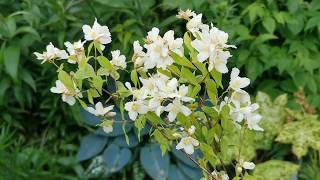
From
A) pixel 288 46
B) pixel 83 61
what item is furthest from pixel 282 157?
pixel 83 61

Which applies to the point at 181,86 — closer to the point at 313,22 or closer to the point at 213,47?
the point at 213,47

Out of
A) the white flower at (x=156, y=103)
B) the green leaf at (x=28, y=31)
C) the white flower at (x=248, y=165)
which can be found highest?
the white flower at (x=156, y=103)

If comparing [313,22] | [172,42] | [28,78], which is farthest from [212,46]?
[28,78]

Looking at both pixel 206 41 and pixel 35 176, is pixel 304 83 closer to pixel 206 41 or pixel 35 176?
pixel 35 176

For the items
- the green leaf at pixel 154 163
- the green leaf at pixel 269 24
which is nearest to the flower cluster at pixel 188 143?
the green leaf at pixel 154 163

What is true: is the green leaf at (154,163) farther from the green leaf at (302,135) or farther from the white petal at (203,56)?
the white petal at (203,56)

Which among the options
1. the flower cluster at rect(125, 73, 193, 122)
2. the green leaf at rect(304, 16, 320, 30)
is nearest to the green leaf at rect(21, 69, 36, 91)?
the green leaf at rect(304, 16, 320, 30)

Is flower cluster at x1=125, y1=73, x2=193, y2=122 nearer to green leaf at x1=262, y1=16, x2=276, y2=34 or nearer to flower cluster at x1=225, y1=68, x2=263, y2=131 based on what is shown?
flower cluster at x1=225, y1=68, x2=263, y2=131

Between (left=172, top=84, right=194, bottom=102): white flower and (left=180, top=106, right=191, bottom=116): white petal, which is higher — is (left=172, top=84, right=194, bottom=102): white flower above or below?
above
